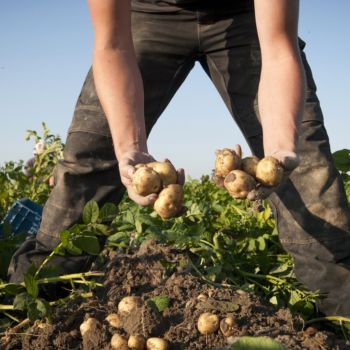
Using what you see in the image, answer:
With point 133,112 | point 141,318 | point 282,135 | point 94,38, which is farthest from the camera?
point 94,38

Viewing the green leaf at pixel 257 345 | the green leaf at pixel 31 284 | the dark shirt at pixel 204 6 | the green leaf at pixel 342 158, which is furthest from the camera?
the green leaf at pixel 342 158

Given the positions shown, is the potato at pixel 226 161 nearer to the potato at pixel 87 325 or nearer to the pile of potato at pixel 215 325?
the pile of potato at pixel 215 325

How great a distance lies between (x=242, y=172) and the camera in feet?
5.97

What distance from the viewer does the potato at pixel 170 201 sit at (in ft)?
5.86

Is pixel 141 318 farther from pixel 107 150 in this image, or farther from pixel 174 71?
pixel 174 71

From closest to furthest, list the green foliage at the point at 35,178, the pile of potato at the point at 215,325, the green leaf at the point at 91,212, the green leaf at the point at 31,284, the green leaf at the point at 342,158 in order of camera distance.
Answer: the pile of potato at the point at 215,325, the green leaf at the point at 31,284, the green leaf at the point at 91,212, the green leaf at the point at 342,158, the green foliage at the point at 35,178

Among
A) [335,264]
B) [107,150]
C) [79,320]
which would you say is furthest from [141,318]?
[335,264]

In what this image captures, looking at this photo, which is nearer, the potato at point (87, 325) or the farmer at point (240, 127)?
the potato at point (87, 325)

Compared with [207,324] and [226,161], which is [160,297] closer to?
[207,324]

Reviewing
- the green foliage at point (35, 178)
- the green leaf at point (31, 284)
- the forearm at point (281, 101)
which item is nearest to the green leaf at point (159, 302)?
the green leaf at point (31, 284)

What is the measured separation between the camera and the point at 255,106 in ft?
8.83

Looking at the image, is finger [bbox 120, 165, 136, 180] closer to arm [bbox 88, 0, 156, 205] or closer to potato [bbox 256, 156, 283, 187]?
arm [bbox 88, 0, 156, 205]

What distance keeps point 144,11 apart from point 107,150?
69 cm

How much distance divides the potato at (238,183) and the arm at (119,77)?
1.26ft
